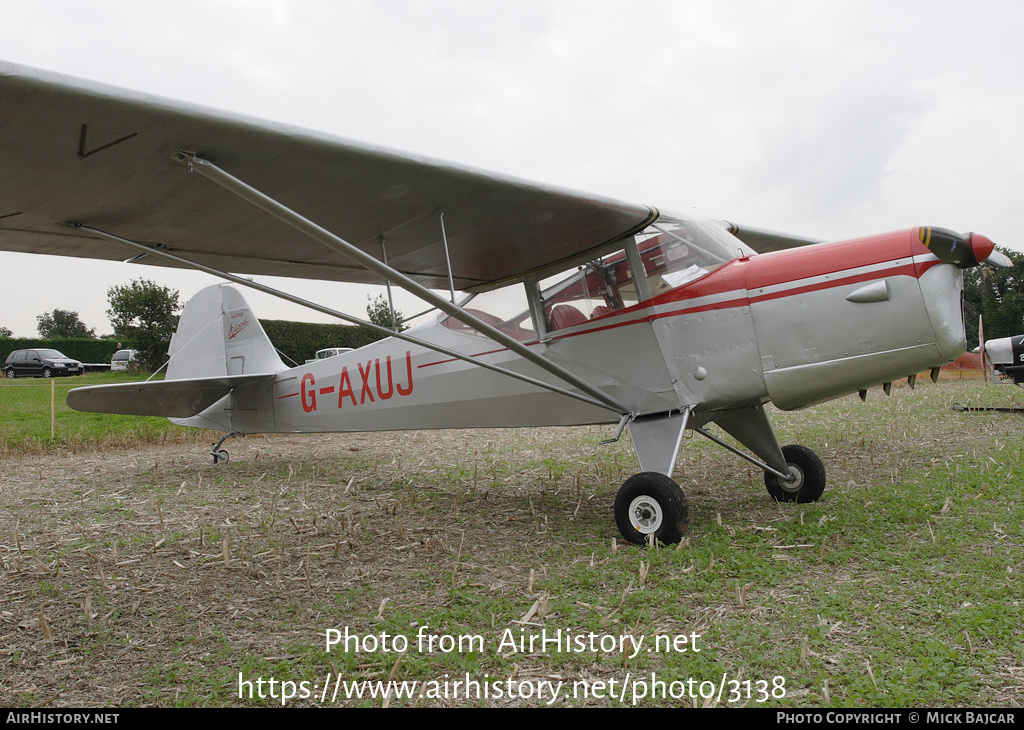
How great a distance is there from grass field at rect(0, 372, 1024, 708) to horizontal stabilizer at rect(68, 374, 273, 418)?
2.97ft

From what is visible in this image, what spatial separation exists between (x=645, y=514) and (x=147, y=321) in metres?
25.6

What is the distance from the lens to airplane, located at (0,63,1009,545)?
9.89ft

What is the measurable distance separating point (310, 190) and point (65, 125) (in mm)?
1188

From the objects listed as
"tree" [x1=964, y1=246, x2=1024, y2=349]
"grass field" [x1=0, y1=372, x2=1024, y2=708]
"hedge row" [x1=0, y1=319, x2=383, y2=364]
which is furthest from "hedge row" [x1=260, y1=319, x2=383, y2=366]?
"tree" [x1=964, y1=246, x2=1024, y2=349]

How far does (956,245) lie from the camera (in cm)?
332

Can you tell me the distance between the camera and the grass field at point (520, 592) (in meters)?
2.16

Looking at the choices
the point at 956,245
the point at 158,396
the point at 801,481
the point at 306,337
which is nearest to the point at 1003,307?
the point at 306,337

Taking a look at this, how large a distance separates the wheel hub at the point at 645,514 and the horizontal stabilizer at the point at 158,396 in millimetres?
4954

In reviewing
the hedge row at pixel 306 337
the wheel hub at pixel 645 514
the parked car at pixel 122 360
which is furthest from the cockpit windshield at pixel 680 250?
the parked car at pixel 122 360

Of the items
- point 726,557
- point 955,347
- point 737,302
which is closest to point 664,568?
point 726,557

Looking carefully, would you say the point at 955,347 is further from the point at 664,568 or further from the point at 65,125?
the point at 65,125

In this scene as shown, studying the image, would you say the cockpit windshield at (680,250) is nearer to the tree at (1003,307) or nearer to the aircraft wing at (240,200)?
the aircraft wing at (240,200)

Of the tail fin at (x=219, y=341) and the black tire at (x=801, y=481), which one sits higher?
the tail fin at (x=219, y=341)

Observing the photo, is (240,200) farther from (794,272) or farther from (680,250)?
(794,272)
